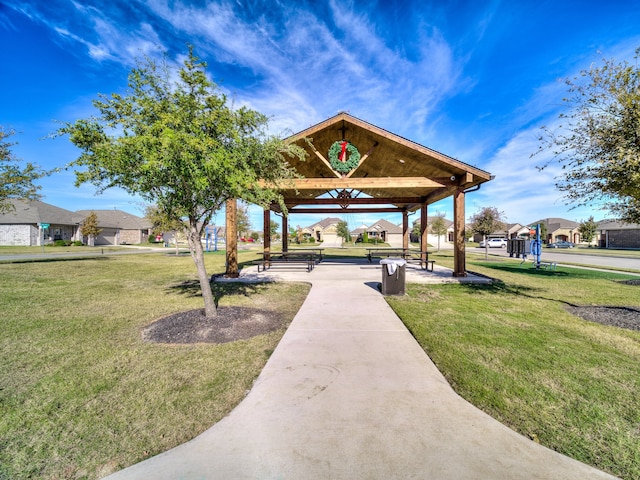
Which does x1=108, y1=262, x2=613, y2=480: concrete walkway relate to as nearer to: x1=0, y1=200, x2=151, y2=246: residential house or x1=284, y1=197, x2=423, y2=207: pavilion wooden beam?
x1=284, y1=197, x2=423, y2=207: pavilion wooden beam

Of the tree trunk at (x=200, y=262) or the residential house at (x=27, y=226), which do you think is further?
the residential house at (x=27, y=226)

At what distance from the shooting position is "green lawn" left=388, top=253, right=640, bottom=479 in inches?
95.5

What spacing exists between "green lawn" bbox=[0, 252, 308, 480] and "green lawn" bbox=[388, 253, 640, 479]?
2.77 m

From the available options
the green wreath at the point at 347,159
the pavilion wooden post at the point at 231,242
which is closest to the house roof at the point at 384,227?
the green wreath at the point at 347,159

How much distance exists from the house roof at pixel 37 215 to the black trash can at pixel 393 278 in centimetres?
4600

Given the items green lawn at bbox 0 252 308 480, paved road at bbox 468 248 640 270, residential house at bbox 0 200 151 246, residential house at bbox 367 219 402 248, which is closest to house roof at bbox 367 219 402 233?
residential house at bbox 367 219 402 248

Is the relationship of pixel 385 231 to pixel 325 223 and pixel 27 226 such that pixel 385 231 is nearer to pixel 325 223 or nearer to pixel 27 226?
pixel 325 223

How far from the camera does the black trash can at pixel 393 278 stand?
7.88 m

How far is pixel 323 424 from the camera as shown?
2.52 meters

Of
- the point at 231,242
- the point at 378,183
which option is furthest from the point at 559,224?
the point at 231,242

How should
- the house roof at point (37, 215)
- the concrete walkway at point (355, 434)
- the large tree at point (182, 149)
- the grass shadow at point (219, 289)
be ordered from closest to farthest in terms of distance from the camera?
the concrete walkway at point (355, 434)
the large tree at point (182, 149)
the grass shadow at point (219, 289)
the house roof at point (37, 215)

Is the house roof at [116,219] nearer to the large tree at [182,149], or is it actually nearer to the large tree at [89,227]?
the large tree at [89,227]

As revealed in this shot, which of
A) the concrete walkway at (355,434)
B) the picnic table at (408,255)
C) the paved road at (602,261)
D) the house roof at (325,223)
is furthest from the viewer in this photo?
the house roof at (325,223)

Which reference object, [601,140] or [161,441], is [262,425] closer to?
[161,441]
